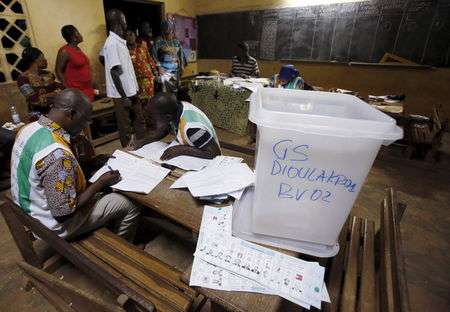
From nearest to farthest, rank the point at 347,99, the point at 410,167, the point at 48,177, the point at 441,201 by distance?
the point at 347,99 < the point at 48,177 < the point at 441,201 < the point at 410,167

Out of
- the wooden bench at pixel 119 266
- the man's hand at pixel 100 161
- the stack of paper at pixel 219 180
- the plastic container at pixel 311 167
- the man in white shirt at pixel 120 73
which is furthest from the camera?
the man in white shirt at pixel 120 73

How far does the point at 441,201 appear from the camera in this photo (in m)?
2.39

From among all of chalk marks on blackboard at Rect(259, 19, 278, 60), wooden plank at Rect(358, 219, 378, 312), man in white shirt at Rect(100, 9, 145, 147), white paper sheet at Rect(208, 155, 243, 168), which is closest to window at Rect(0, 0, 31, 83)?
man in white shirt at Rect(100, 9, 145, 147)

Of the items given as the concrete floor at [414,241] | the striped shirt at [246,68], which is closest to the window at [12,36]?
the concrete floor at [414,241]

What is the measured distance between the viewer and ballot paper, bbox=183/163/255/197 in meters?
0.99

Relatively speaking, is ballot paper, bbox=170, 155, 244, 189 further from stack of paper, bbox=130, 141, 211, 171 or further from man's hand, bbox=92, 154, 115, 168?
man's hand, bbox=92, 154, 115, 168

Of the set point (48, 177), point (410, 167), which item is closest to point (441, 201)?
point (410, 167)

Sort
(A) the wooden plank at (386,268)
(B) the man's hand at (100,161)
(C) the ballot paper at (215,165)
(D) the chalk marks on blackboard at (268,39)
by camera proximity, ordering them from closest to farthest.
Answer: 1. (A) the wooden plank at (386,268)
2. (C) the ballot paper at (215,165)
3. (B) the man's hand at (100,161)
4. (D) the chalk marks on blackboard at (268,39)

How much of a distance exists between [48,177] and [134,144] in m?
0.70

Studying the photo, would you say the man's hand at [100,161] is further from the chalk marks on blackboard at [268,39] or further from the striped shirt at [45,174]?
the chalk marks on blackboard at [268,39]

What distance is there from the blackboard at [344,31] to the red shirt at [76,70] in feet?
11.8

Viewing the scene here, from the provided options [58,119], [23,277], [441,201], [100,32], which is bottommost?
[23,277]

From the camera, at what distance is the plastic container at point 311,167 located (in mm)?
567

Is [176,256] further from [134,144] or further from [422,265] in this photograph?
[422,265]
